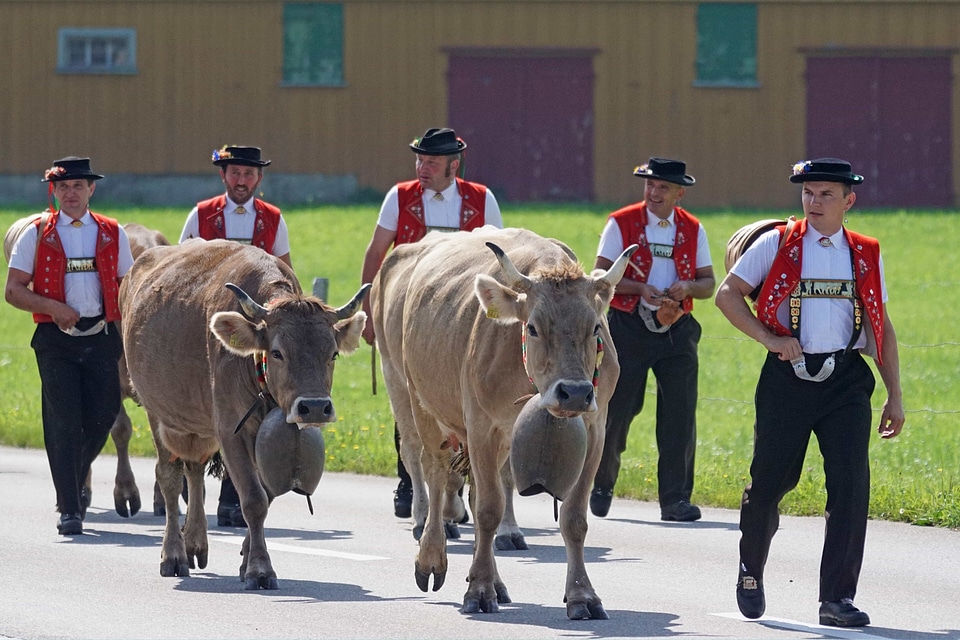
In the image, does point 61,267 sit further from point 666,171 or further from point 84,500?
point 666,171

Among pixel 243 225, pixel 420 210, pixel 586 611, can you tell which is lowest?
pixel 586 611

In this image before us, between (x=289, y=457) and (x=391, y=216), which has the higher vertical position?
(x=391, y=216)

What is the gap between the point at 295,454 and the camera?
29.8 feet

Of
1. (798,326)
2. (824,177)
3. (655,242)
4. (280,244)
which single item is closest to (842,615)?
(798,326)

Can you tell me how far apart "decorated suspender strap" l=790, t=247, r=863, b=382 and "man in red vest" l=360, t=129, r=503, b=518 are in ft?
15.6

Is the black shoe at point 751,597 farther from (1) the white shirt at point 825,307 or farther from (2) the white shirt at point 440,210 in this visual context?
(2) the white shirt at point 440,210

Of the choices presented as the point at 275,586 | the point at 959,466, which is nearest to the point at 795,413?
the point at 275,586

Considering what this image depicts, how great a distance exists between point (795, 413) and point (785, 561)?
2261mm

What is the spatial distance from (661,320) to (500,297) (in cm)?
399

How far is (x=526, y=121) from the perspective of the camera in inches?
1576

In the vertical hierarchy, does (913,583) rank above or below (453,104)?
below

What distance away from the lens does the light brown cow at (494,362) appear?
8289mm

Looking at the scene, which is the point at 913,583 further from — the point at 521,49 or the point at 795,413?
the point at 521,49

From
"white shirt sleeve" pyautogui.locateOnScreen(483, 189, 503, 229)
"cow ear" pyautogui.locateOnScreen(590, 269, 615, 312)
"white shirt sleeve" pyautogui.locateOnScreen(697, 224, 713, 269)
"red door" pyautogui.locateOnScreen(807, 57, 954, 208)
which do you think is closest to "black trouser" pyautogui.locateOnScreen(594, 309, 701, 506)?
"white shirt sleeve" pyautogui.locateOnScreen(697, 224, 713, 269)
